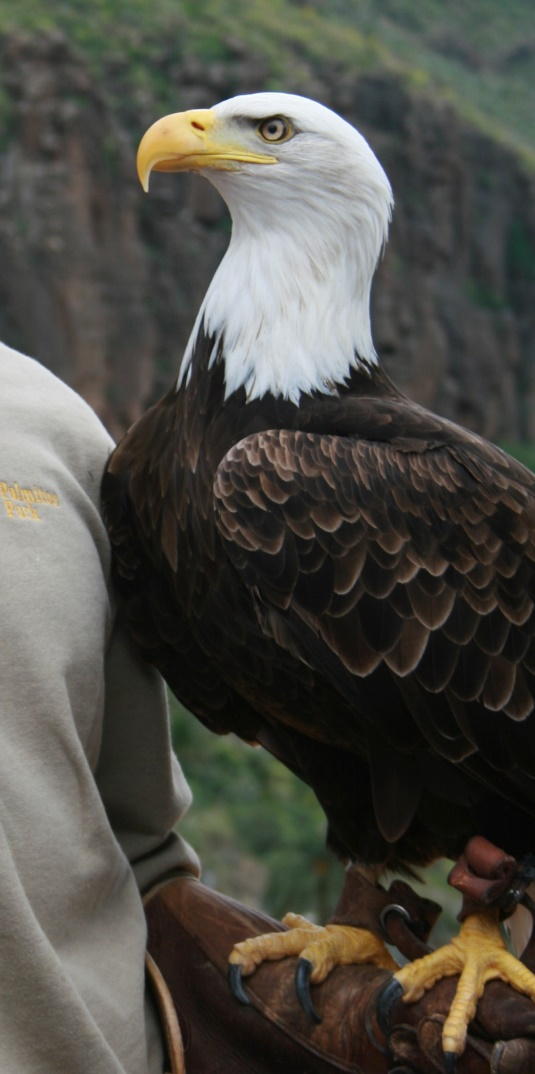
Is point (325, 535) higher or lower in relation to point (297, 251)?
lower

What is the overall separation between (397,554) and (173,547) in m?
0.42

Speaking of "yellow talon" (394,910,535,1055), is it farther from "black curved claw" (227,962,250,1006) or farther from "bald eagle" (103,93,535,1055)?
"black curved claw" (227,962,250,1006)

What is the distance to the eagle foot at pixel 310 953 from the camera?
2430 millimetres

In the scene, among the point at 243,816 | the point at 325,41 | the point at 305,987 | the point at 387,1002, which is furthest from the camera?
the point at 325,41

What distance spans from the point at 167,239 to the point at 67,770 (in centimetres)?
1838

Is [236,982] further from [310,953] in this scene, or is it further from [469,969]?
[469,969]

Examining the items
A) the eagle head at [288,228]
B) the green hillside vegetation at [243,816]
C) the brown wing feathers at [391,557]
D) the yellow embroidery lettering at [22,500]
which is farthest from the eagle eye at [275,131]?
the green hillside vegetation at [243,816]

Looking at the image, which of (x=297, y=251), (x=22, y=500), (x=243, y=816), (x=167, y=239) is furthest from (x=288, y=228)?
(x=167, y=239)

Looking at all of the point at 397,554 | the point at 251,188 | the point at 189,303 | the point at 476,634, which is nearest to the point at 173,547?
the point at 397,554

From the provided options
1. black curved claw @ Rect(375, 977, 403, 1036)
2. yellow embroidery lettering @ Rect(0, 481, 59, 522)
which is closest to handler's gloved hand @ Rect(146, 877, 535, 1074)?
black curved claw @ Rect(375, 977, 403, 1036)

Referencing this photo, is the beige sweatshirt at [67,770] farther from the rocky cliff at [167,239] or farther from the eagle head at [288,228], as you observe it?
the rocky cliff at [167,239]

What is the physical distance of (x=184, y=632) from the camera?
2.49m

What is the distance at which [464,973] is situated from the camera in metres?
2.32

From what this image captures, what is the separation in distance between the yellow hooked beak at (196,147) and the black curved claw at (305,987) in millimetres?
1506
